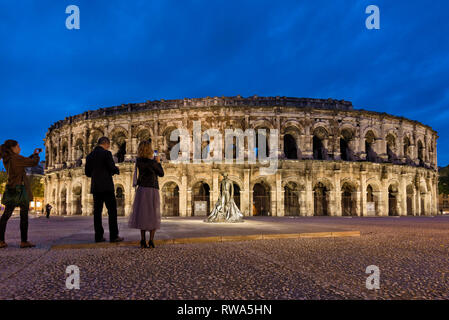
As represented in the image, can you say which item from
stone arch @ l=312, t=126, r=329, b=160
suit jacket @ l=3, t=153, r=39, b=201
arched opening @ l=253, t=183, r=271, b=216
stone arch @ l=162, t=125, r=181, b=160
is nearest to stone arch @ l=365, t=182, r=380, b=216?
stone arch @ l=312, t=126, r=329, b=160

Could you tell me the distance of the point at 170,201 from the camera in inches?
918

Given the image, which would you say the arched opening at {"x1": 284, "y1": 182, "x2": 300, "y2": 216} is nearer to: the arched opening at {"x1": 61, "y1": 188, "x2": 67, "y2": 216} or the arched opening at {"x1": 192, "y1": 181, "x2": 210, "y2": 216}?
the arched opening at {"x1": 192, "y1": 181, "x2": 210, "y2": 216}

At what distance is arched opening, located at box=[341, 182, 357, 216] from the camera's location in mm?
22828

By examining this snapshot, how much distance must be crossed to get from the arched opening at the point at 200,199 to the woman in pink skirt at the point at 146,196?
54.1 ft

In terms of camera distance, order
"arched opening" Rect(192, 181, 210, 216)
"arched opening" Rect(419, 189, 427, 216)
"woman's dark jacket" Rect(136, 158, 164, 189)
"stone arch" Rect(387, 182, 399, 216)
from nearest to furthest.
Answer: "woman's dark jacket" Rect(136, 158, 164, 189) → "arched opening" Rect(192, 181, 210, 216) → "stone arch" Rect(387, 182, 399, 216) → "arched opening" Rect(419, 189, 427, 216)

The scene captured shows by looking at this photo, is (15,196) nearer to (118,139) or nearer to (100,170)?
(100,170)

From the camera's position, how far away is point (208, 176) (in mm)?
22078

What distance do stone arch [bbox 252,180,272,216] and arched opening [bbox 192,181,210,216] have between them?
12.0 feet

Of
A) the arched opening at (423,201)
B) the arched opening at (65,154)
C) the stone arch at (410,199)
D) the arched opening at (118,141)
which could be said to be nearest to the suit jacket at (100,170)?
the arched opening at (118,141)

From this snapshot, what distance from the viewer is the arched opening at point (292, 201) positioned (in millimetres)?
22847

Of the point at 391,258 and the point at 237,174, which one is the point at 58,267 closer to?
the point at 391,258

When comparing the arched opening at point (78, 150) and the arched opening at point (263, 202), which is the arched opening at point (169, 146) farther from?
the arched opening at point (78, 150)

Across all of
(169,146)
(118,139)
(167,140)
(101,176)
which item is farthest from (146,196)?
(118,139)
